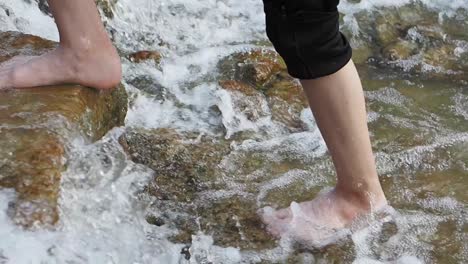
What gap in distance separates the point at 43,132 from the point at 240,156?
0.77 m

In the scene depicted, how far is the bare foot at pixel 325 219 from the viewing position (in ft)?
7.29

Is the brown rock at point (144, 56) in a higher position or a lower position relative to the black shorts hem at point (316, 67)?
lower

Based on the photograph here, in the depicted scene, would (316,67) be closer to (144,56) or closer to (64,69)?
(64,69)

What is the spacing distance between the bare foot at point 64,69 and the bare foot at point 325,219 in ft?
2.59

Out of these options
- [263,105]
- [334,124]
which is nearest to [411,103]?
[263,105]

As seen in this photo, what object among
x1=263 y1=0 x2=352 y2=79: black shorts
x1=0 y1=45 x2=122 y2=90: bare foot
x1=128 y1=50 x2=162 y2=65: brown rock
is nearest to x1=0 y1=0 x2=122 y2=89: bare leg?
x1=0 y1=45 x2=122 y2=90: bare foot

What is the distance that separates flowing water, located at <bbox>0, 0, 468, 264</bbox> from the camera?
213 cm

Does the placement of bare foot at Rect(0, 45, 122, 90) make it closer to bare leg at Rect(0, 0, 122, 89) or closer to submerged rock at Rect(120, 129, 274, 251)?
bare leg at Rect(0, 0, 122, 89)

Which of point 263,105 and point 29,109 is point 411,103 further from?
point 29,109

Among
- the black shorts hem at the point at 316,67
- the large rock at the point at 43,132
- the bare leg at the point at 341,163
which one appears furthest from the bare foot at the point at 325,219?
the large rock at the point at 43,132

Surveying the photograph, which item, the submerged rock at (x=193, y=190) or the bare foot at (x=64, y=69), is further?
the bare foot at (x=64, y=69)

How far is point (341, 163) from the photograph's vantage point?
2.09 meters

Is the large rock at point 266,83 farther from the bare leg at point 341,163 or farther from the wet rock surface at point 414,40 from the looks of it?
the bare leg at point 341,163

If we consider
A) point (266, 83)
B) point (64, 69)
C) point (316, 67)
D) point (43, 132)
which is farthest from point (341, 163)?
point (266, 83)
